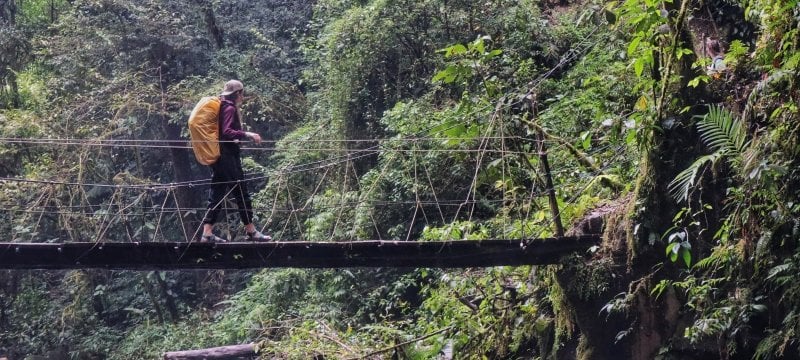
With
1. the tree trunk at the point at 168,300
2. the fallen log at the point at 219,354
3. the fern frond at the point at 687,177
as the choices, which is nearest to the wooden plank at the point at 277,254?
the fern frond at the point at 687,177

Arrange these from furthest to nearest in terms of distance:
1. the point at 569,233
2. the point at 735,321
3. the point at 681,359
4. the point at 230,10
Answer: the point at 230,10 < the point at 569,233 < the point at 681,359 < the point at 735,321

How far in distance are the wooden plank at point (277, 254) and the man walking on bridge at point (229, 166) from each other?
21 centimetres

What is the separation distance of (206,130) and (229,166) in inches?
9.2

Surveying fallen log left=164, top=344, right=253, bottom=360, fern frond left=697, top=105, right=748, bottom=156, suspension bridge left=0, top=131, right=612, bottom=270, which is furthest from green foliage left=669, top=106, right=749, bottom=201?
fallen log left=164, top=344, right=253, bottom=360

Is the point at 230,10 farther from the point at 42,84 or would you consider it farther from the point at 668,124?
the point at 668,124

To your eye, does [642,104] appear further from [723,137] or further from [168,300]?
[168,300]

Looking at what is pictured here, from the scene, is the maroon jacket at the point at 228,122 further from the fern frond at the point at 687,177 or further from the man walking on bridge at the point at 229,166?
the fern frond at the point at 687,177

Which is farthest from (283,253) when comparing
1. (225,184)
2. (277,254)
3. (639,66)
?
(639,66)

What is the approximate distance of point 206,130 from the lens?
502 cm

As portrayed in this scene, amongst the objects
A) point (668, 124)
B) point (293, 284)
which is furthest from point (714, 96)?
point (293, 284)

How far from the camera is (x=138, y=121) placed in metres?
11.2

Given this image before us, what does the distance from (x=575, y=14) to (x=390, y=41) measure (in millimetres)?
1754

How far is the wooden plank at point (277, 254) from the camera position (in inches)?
189

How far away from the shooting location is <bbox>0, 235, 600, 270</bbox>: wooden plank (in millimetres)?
4797
